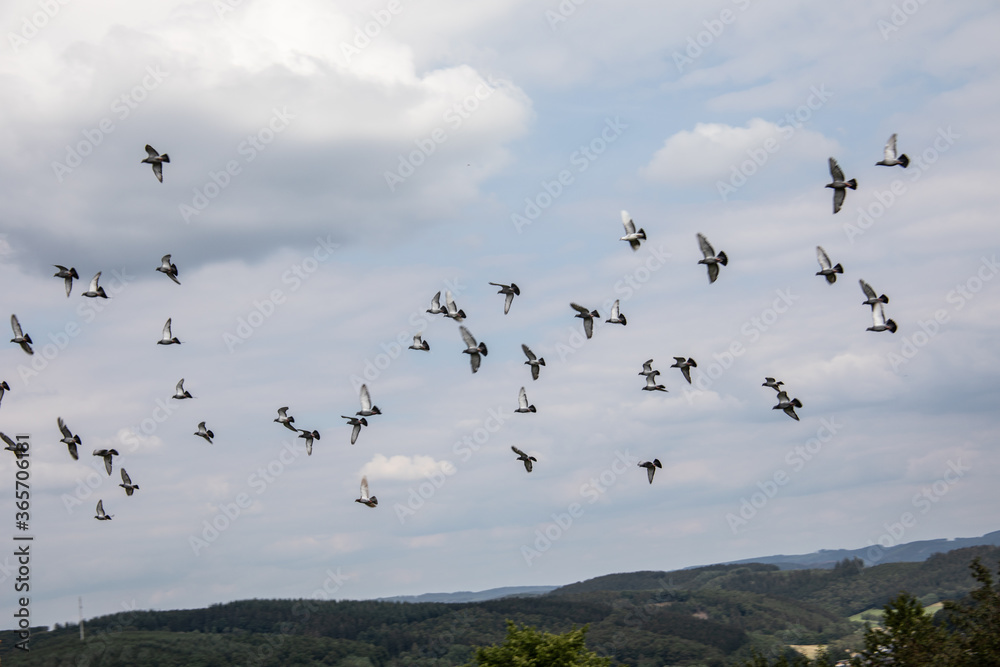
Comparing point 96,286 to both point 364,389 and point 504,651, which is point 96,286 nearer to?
→ point 364,389

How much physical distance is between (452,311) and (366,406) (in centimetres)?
654

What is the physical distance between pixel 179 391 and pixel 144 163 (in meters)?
11.9

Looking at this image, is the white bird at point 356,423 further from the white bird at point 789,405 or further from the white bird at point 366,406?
the white bird at point 789,405

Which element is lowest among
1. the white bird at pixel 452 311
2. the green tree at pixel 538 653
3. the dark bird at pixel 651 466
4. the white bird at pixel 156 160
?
the green tree at pixel 538 653

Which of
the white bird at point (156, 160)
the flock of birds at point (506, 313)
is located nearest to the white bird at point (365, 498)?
the flock of birds at point (506, 313)

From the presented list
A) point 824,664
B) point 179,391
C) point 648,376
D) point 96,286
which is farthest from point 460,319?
point 824,664

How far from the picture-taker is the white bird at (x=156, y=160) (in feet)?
146

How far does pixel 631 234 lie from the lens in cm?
4644

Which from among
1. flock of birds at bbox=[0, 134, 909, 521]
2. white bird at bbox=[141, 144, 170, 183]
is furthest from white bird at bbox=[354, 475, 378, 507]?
white bird at bbox=[141, 144, 170, 183]

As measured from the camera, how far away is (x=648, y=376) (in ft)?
171

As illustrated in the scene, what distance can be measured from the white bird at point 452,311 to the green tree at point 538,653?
83.3 ft

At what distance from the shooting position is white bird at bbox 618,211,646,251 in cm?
4597

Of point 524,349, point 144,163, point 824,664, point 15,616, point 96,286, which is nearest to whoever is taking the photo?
point 144,163

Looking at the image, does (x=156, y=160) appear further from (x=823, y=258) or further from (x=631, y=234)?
(x=823, y=258)
